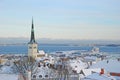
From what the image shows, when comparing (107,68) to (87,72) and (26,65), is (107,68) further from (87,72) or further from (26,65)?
(26,65)

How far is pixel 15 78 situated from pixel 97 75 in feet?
54.3

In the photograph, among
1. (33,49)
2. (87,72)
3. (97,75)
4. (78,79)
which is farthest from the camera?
(33,49)

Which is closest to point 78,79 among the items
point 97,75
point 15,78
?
point 97,75

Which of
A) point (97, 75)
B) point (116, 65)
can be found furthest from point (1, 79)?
point (116, 65)

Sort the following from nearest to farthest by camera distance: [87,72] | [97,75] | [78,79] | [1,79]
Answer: [1,79] → [97,75] → [78,79] → [87,72]

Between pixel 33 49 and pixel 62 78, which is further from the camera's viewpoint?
pixel 33 49

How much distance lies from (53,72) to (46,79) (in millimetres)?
1557

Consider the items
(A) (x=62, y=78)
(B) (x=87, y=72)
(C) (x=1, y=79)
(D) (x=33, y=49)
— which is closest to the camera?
(C) (x=1, y=79)

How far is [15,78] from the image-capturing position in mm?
32312

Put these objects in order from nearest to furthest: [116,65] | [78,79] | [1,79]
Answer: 1. [1,79]
2. [78,79]
3. [116,65]

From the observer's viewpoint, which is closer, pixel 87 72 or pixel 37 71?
pixel 37 71

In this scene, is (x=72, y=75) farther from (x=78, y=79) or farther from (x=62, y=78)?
(x=62, y=78)

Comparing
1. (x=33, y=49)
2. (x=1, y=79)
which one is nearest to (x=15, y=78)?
(x=1, y=79)

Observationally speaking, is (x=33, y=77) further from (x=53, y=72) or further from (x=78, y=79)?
(x=78, y=79)
